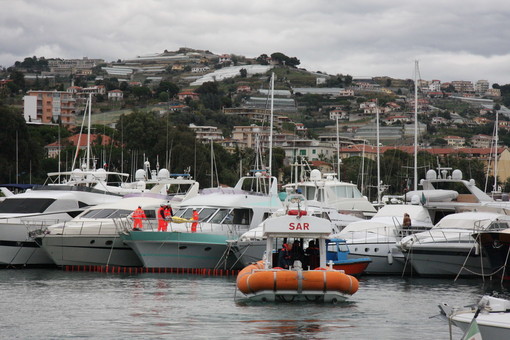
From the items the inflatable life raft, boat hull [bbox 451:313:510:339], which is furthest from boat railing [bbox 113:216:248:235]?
boat hull [bbox 451:313:510:339]

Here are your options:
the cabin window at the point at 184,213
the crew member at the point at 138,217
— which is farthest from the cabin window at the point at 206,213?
the crew member at the point at 138,217

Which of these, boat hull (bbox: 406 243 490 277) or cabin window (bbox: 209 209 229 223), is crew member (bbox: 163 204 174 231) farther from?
boat hull (bbox: 406 243 490 277)

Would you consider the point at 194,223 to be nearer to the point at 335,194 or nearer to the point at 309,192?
the point at 309,192

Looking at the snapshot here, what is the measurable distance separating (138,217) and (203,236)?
2.84m

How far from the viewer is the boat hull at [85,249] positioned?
4053 cm

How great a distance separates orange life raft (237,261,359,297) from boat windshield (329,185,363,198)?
26574mm

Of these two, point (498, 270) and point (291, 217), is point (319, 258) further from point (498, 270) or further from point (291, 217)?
point (498, 270)

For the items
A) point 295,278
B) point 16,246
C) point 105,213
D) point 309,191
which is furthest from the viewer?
point 309,191

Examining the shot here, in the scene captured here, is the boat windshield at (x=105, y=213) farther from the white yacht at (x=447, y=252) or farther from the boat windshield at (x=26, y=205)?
the white yacht at (x=447, y=252)

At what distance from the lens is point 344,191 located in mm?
56531

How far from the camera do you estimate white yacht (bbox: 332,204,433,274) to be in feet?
134

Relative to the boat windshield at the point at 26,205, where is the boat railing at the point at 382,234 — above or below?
below

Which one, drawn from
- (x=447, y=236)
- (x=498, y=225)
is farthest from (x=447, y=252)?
(x=498, y=225)

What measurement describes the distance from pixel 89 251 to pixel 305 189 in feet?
55.2
